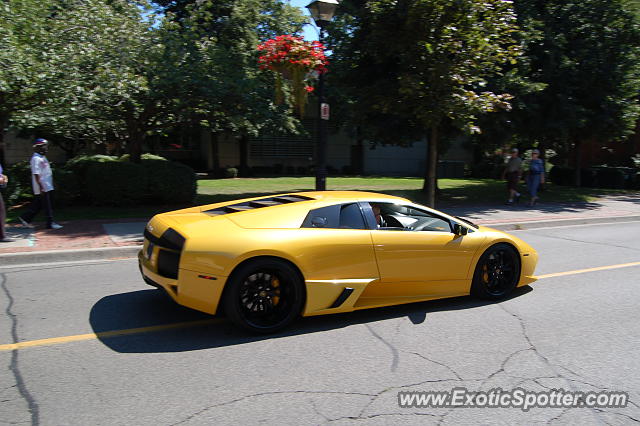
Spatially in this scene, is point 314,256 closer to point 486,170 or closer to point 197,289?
point 197,289

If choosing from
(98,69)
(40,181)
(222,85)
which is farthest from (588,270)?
(98,69)

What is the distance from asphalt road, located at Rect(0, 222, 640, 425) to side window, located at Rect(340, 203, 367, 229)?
0.99 meters

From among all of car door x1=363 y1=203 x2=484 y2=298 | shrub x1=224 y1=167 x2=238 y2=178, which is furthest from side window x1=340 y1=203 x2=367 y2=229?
shrub x1=224 y1=167 x2=238 y2=178

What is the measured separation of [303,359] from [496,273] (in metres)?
2.97

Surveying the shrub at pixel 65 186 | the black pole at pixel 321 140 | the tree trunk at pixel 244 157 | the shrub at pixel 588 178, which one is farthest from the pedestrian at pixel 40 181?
the shrub at pixel 588 178

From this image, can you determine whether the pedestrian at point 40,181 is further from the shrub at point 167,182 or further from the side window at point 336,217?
the side window at point 336,217

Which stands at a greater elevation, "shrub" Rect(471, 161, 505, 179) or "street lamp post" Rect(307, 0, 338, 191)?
"street lamp post" Rect(307, 0, 338, 191)

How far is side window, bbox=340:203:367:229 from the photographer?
531 cm

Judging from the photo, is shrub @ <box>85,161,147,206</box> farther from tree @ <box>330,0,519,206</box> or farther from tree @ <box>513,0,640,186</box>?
tree @ <box>513,0,640,186</box>

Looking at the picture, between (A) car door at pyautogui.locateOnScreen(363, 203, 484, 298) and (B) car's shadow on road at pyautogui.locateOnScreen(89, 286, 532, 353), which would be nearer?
(B) car's shadow on road at pyautogui.locateOnScreen(89, 286, 532, 353)

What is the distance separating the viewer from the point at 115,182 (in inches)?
510

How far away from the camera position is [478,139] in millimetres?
17844

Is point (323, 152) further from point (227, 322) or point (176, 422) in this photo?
point (176, 422)

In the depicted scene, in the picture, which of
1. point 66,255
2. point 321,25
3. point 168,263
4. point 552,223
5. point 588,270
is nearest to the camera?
point 168,263
